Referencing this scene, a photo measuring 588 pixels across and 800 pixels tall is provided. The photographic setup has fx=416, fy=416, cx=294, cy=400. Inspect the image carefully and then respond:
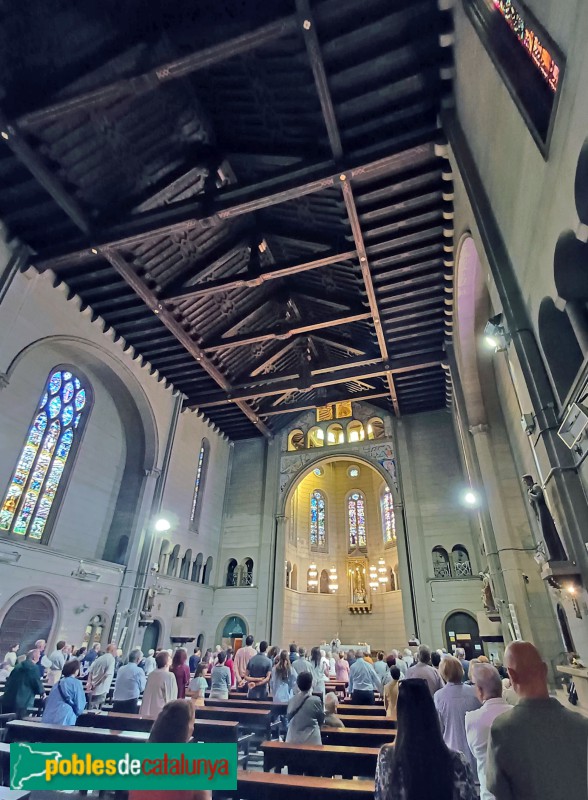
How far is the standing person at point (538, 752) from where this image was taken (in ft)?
4.49

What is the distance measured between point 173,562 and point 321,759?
37.9ft

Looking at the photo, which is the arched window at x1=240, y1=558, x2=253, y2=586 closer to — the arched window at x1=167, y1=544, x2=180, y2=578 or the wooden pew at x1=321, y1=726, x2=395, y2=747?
the arched window at x1=167, y1=544, x2=180, y2=578

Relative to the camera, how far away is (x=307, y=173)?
8141mm

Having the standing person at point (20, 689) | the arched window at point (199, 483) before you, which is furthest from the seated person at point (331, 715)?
the arched window at point (199, 483)

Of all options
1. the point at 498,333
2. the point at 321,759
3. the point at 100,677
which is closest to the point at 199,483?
the point at 100,677

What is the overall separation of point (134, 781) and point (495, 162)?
6620 millimetres

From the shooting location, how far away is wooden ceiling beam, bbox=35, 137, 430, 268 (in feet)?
25.4

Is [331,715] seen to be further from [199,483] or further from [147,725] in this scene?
[199,483]

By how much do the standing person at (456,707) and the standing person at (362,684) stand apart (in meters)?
3.10

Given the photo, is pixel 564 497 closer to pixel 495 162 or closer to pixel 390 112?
pixel 495 162

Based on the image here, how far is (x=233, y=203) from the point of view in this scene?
28.1ft

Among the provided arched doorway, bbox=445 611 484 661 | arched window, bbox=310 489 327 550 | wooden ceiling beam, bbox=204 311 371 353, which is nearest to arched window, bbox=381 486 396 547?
arched window, bbox=310 489 327 550

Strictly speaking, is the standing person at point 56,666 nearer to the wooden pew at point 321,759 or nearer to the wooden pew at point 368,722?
the wooden pew at point 368,722

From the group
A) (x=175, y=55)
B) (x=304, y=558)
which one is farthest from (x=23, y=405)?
(x=304, y=558)
